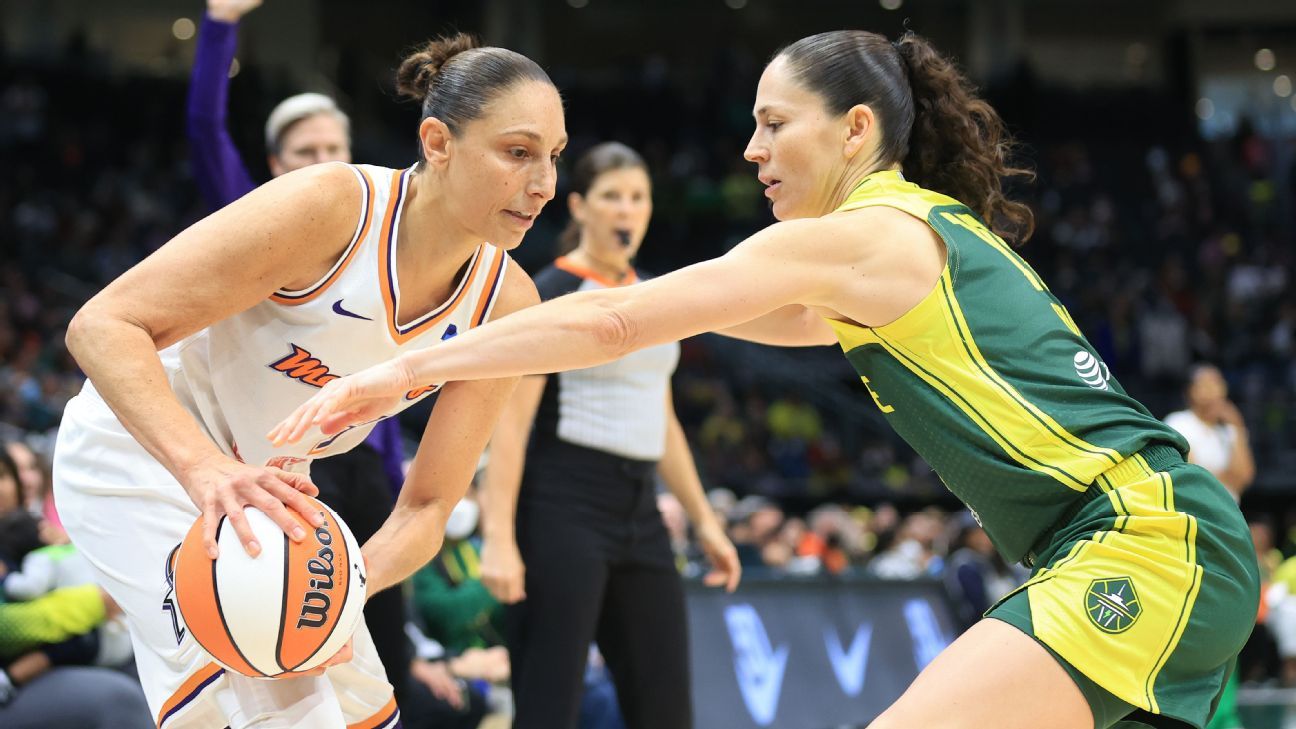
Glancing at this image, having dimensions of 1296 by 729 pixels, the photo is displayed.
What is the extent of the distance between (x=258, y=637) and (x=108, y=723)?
204 cm

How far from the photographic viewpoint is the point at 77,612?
4758mm

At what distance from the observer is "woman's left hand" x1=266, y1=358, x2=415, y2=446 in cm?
242

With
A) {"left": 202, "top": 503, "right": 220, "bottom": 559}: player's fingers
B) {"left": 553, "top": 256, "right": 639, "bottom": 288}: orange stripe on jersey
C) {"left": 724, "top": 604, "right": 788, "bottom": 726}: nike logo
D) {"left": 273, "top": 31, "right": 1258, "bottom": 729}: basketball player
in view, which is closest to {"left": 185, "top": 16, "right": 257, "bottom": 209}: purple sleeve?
{"left": 553, "top": 256, "right": 639, "bottom": 288}: orange stripe on jersey

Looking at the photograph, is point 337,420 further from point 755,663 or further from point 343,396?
point 755,663

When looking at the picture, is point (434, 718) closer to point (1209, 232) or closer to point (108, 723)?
point (108, 723)

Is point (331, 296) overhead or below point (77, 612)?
overhead

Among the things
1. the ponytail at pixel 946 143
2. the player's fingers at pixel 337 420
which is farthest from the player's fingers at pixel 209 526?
the ponytail at pixel 946 143

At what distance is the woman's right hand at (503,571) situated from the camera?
4.43 m

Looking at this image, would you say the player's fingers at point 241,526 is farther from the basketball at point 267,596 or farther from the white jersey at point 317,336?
the white jersey at point 317,336

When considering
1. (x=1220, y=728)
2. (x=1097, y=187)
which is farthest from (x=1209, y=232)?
(x=1220, y=728)

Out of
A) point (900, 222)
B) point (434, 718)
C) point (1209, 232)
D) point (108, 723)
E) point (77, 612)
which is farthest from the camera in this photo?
point (1209, 232)

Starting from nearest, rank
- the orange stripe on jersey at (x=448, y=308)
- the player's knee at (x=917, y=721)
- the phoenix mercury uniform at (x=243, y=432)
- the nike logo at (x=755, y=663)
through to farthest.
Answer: the player's knee at (x=917, y=721)
the phoenix mercury uniform at (x=243, y=432)
the orange stripe on jersey at (x=448, y=308)
the nike logo at (x=755, y=663)

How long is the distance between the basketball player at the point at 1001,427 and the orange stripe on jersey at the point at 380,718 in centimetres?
90

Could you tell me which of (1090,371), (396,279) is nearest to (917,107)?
(1090,371)
